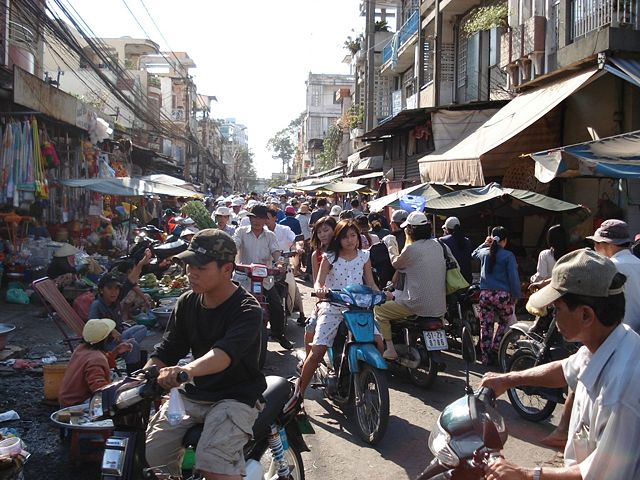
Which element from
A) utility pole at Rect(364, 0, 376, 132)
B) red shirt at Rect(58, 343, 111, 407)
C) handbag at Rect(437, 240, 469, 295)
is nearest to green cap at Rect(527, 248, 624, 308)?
red shirt at Rect(58, 343, 111, 407)

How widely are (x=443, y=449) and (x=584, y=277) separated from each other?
0.80 m

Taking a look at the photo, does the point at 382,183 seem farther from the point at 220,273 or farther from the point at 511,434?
the point at 220,273

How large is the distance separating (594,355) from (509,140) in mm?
10345

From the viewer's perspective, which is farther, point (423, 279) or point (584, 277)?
point (423, 279)

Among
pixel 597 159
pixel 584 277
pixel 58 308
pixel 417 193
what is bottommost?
pixel 58 308

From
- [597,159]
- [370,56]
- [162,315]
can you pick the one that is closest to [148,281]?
[162,315]

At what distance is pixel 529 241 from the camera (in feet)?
46.0

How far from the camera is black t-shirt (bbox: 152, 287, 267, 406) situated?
10.3ft

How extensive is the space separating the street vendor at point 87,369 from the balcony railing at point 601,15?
923 cm

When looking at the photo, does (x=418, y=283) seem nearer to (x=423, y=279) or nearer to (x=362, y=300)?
(x=423, y=279)

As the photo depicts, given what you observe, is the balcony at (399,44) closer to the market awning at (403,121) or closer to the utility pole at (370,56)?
the utility pole at (370,56)

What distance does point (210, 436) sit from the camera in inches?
122

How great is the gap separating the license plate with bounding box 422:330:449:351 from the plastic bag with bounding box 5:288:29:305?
300 inches

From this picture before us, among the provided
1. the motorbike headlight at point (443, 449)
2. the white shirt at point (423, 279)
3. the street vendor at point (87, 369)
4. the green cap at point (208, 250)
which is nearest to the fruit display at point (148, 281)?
the white shirt at point (423, 279)
